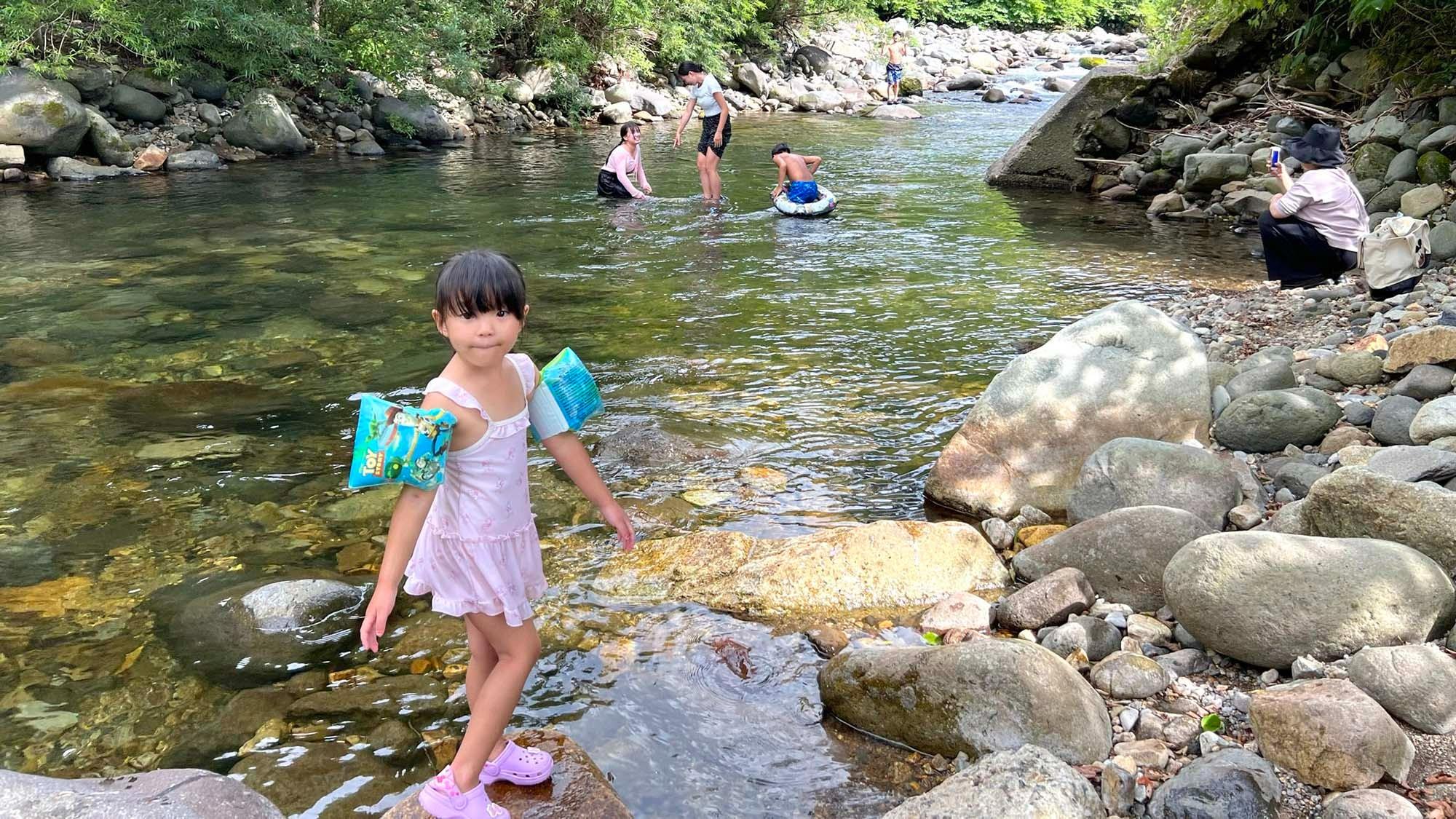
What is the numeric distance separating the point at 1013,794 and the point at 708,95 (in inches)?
477

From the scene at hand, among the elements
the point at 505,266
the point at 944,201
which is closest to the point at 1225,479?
the point at 505,266

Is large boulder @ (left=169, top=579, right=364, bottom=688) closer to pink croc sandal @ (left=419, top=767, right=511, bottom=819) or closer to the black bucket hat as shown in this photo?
pink croc sandal @ (left=419, top=767, right=511, bottom=819)

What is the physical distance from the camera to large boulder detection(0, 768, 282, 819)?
246cm

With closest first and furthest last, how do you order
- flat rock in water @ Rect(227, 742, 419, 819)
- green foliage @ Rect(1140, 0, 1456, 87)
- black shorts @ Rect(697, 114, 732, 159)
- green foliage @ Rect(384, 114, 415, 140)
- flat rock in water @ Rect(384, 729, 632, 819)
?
flat rock in water @ Rect(384, 729, 632, 819) → flat rock in water @ Rect(227, 742, 419, 819) → green foliage @ Rect(1140, 0, 1456, 87) → black shorts @ Rect(697, 114, 732, 159) → green foliage @ Rect(384, 114, 415, 140)

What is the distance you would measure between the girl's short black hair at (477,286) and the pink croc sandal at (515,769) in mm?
1242

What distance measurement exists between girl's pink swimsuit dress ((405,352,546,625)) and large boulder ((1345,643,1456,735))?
7.58 feet

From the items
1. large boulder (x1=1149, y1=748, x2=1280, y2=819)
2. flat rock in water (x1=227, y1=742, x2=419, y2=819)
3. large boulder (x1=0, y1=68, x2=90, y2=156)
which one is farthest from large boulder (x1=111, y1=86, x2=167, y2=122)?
large boulder (x1=1149, y1=748, x2=1280, y2=819)

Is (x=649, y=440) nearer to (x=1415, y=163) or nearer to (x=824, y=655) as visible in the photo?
(x=824, y=655)

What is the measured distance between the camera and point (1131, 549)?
4.00 m

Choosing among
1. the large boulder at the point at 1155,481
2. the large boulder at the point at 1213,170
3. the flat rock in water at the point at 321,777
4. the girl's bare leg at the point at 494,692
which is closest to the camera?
the girl's bare leg at the point at 494,692

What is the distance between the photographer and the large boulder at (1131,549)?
3.93 m

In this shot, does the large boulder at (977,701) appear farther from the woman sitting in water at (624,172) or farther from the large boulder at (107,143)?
the large boulder at (107,143)

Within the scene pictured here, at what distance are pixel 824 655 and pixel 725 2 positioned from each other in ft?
88.0

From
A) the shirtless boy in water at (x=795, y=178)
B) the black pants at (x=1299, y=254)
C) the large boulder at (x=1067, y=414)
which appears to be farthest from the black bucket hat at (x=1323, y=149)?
the shirtless boy in water at (x=795, y=178)
